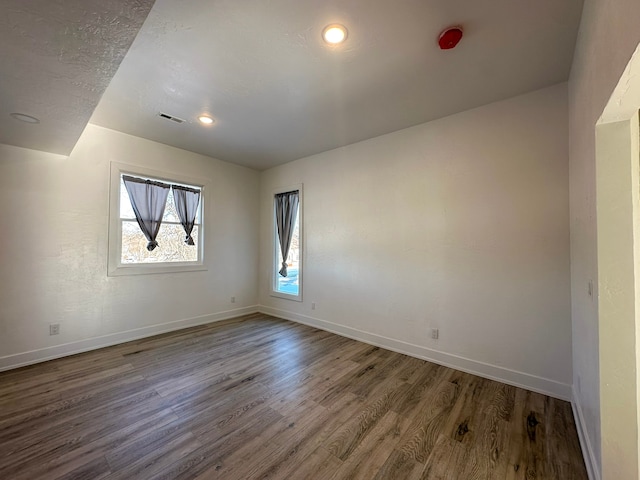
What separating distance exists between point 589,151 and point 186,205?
446 cm

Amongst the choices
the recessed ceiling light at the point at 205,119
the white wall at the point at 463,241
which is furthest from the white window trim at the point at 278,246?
the recessed ceiling light at the point at 205,119

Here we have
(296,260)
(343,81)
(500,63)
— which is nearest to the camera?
(500,63)

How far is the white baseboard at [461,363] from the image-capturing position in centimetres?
225

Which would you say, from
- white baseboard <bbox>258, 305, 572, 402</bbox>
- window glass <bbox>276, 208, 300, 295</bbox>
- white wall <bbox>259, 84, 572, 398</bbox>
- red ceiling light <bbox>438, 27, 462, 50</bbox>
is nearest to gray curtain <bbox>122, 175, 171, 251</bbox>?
window glass <bbox>276, 208, 300, 295</bbox>

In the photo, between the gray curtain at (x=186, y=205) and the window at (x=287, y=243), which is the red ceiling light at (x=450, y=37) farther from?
the gray curtain at (x=186, y=205)

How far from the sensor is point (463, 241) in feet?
9.04

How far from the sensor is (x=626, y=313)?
115 cm

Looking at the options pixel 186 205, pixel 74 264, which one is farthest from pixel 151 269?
pixel 186 205

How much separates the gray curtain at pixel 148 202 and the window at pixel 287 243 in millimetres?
1824

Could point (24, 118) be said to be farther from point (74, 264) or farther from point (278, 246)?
point (278, 246)

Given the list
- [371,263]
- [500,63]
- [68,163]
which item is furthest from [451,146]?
[68,163]

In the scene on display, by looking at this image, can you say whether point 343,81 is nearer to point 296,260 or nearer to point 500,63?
point 500,63

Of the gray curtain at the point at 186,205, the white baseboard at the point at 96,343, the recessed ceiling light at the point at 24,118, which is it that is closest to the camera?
the recessed ceiling light at the point at 24,118

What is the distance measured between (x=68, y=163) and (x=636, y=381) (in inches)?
195
